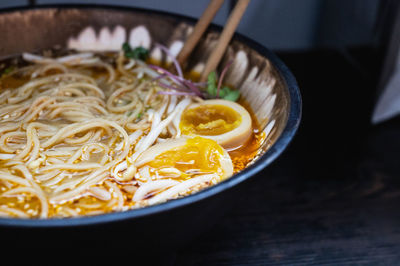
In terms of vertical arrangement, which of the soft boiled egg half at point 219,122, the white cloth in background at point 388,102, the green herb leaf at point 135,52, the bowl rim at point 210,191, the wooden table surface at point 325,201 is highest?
the bowl rim at point 210,191

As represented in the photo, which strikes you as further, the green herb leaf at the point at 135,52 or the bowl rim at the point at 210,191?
the green herb leaf at the point at 135,52

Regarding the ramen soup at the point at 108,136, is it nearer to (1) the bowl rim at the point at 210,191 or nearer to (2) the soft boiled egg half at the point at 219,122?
(2) the soft boiled egg half at the point at 219,122

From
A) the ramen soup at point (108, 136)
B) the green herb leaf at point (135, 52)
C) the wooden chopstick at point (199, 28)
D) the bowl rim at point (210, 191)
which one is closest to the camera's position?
the bowl rim at point (210, 191)

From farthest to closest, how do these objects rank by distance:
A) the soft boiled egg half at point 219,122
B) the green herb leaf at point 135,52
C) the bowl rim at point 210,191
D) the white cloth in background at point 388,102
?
the white cloth in background at point 388,102 < the green herb leaf at point 135,52 < the soft boiled egg half at point 219,122 < the bowl rim at point 210,191

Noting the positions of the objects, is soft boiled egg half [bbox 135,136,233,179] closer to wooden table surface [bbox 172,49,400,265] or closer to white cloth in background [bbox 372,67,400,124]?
wooden table surface [bbox 172,49,400,265]

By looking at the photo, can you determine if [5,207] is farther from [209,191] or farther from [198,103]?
[198,103]

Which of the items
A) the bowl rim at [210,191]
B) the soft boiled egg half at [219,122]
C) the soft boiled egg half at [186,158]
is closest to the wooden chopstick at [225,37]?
the soft boiled egg half at [219,122]

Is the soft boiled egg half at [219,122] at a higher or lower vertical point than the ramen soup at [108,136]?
higher

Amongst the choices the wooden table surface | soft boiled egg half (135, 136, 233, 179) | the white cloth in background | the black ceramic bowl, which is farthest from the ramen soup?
the white cloth in background

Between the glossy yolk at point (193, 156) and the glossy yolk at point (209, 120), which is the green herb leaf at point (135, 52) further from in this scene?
the glossy yolk at point (193, 156)
